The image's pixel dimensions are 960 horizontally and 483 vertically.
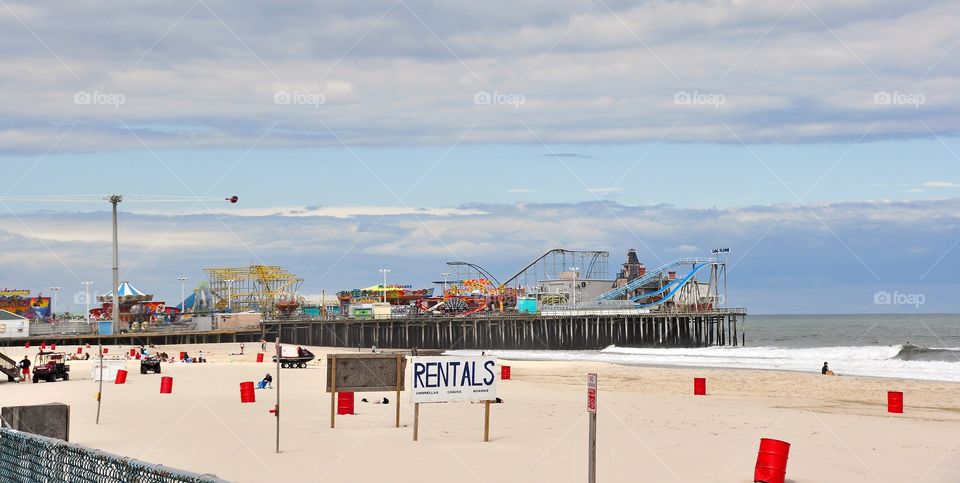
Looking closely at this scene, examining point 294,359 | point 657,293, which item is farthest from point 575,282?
point 294,359

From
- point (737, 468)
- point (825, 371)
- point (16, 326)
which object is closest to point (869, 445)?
point (737, 468)

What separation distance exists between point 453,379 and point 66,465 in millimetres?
13686

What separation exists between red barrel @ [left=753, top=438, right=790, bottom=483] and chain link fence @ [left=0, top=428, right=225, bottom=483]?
456 inches

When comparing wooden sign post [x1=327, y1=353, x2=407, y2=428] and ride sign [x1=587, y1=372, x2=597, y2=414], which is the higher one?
ride sign [x1=587, y1=372, x2=597, y2=414]

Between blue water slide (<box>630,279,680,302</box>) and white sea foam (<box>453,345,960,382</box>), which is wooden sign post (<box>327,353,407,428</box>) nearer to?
white sea foam (<box>453,345,960,382</box>)

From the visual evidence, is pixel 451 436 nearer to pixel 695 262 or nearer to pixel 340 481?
pixel 340 481

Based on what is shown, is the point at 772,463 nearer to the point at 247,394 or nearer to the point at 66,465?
the point at 66,465

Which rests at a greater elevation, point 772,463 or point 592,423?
point 592,423

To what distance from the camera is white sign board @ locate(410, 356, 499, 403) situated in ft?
70.7

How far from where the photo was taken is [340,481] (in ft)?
53.2

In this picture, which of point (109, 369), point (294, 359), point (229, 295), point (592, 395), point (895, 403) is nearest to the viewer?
point (592, 395)

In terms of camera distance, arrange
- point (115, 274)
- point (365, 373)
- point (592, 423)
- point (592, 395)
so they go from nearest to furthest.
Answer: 1. point (592, 423)
2. point (592, 395)
3. point (365, 373)
4. point (115, 274)

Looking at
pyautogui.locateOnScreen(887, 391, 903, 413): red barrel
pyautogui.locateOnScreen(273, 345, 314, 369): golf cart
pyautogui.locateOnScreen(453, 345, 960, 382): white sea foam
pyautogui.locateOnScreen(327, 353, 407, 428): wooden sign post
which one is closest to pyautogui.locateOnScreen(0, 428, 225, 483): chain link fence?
pyautogui.locateOnScreen(327, 353, 407, 428): wooden sign post

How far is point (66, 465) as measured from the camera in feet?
28.0
